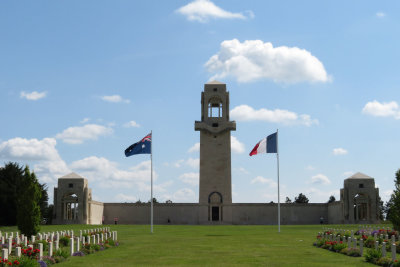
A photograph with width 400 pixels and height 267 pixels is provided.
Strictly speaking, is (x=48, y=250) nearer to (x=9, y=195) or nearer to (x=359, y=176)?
(x=9, y=195)

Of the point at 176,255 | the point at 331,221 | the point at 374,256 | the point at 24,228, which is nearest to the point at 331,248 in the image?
the point at 374,256

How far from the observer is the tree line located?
3362 cm

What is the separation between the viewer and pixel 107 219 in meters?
89.4

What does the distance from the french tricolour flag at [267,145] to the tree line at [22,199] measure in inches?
821

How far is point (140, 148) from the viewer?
53.3 metres

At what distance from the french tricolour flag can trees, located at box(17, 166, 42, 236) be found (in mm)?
25658

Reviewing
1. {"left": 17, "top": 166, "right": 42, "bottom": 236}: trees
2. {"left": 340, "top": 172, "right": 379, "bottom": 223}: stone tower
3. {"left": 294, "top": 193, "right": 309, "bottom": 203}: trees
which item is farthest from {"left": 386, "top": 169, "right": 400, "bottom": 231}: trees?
{"left": 294, "top": 193, "right": 309, "bottom": 203}: trees

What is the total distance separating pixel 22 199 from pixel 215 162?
5481 cm

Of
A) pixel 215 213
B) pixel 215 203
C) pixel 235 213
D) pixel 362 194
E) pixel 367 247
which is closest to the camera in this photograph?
pixel 367 247

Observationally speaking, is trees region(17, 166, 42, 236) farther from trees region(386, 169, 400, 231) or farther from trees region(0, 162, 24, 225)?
trees region(0, 162, 24, 225)

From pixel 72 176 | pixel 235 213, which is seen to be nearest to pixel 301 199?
pixel 235 213

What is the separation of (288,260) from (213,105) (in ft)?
220

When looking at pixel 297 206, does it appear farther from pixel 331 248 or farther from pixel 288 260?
pixel 288 260

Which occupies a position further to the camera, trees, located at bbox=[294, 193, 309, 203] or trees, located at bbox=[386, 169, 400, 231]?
trees, located at bbox=[294, 193, 309, 203]
